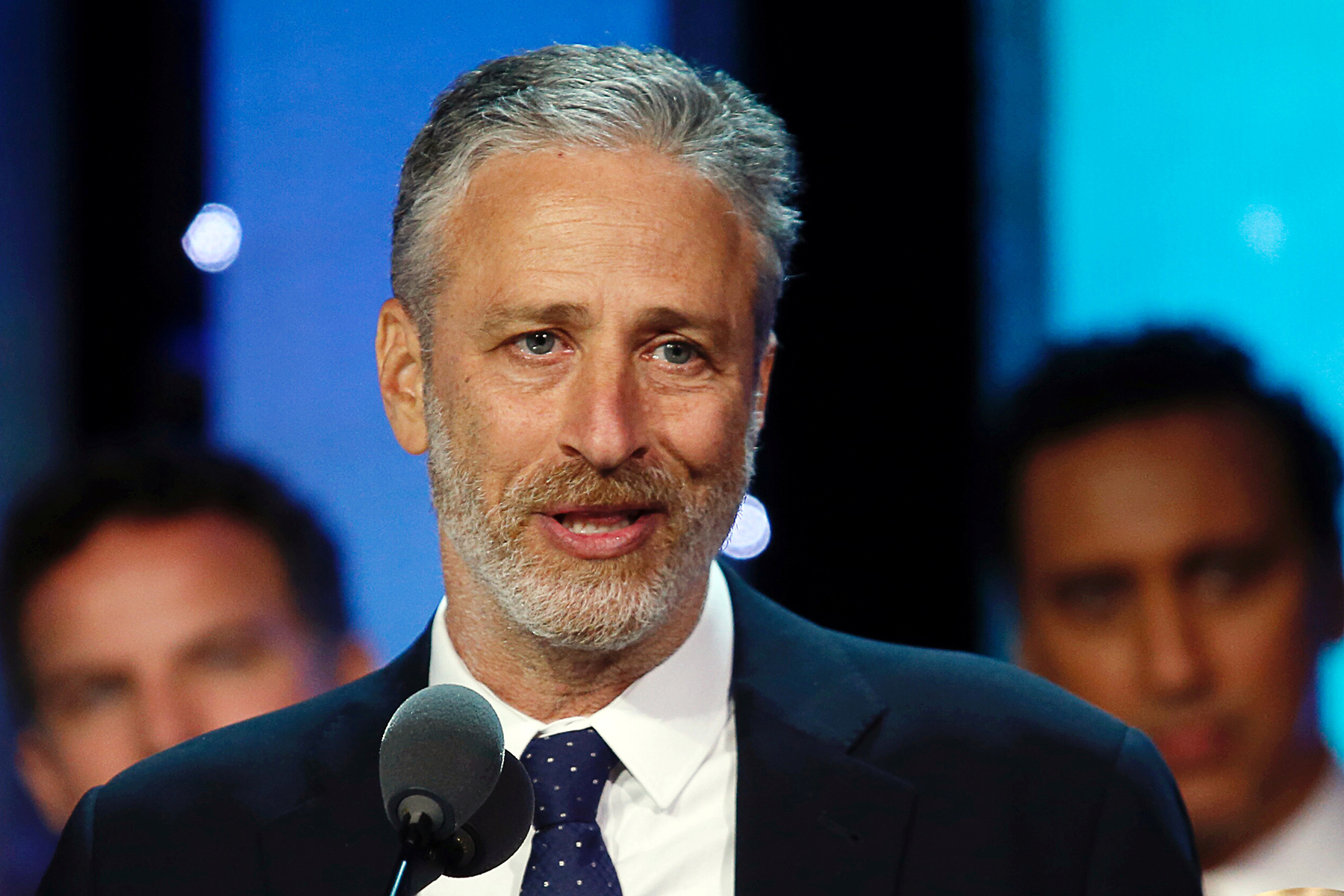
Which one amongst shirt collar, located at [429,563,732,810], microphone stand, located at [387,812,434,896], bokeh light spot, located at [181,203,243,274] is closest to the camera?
microphone stand, located at [387,812,434,896]

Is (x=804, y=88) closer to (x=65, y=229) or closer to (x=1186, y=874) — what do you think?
(x=65, y=229)

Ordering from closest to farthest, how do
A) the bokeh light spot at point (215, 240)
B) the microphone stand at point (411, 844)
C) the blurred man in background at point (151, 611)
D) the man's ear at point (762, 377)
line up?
the microphone stand at point (411, 844) → the man's ear at point (762, 377) → the blurred man in background at point (151, 611) → the bokeh light spot at point (215, 240)

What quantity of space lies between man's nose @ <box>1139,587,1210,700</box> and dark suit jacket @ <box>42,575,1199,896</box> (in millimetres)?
963

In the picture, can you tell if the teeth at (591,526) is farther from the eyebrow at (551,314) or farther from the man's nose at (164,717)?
the man's nose at (164,717)

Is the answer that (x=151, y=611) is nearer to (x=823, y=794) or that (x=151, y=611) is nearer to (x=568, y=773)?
(x=568, y=773)

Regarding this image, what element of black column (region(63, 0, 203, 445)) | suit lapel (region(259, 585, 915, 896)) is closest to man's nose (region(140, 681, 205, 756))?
black column (region(63, 0, 203, 445))

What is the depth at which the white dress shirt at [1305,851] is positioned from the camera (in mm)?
2852

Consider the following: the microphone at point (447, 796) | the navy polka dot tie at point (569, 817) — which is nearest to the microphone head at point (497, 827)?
the microphone at point (447, 796)

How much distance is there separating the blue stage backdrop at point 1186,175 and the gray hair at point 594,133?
46.5 inches

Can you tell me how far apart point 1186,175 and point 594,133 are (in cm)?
159

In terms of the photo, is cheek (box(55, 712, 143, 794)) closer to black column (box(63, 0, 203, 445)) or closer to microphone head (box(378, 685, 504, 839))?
black column (box(63, 0, 203, 445))

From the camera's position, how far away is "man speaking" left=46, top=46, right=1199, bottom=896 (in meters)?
1.87

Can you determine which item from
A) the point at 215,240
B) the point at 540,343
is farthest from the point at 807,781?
the point at 215,240

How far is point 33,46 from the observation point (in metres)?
3.37
